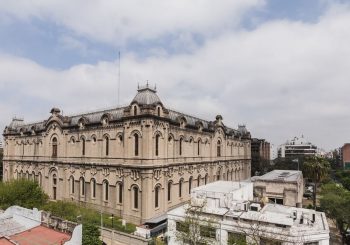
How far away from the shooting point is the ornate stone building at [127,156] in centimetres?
3841

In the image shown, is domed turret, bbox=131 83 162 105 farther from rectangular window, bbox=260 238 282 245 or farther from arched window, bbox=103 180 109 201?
rectangular window, bbox=260 238 282 245

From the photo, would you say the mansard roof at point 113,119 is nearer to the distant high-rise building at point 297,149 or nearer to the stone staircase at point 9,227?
the stone staircase at point 9,227

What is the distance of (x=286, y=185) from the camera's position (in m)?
44.4

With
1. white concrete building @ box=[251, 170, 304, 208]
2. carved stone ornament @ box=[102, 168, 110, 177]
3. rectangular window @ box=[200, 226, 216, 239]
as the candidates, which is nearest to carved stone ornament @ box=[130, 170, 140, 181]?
carved stone ornament @ box=[102, 168, 110, 177]

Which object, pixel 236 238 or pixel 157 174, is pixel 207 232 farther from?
pixel 157 174

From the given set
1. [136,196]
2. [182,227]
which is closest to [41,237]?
[136,196]

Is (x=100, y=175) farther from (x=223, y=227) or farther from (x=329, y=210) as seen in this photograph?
(x=329, y=210)

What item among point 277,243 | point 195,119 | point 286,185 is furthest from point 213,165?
point 277,243

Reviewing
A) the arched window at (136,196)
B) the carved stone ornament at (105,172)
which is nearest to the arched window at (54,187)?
the carved stone ornament at (105,172)

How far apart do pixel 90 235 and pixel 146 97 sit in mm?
18670

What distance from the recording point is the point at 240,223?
27734mm

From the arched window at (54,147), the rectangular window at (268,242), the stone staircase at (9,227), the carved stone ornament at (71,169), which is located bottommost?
the stone staircase at (9,227)

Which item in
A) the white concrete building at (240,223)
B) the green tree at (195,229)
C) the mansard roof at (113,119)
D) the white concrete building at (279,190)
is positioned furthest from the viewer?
the white concrete building at (279,190)

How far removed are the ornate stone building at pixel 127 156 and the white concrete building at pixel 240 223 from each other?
8.07 meters
